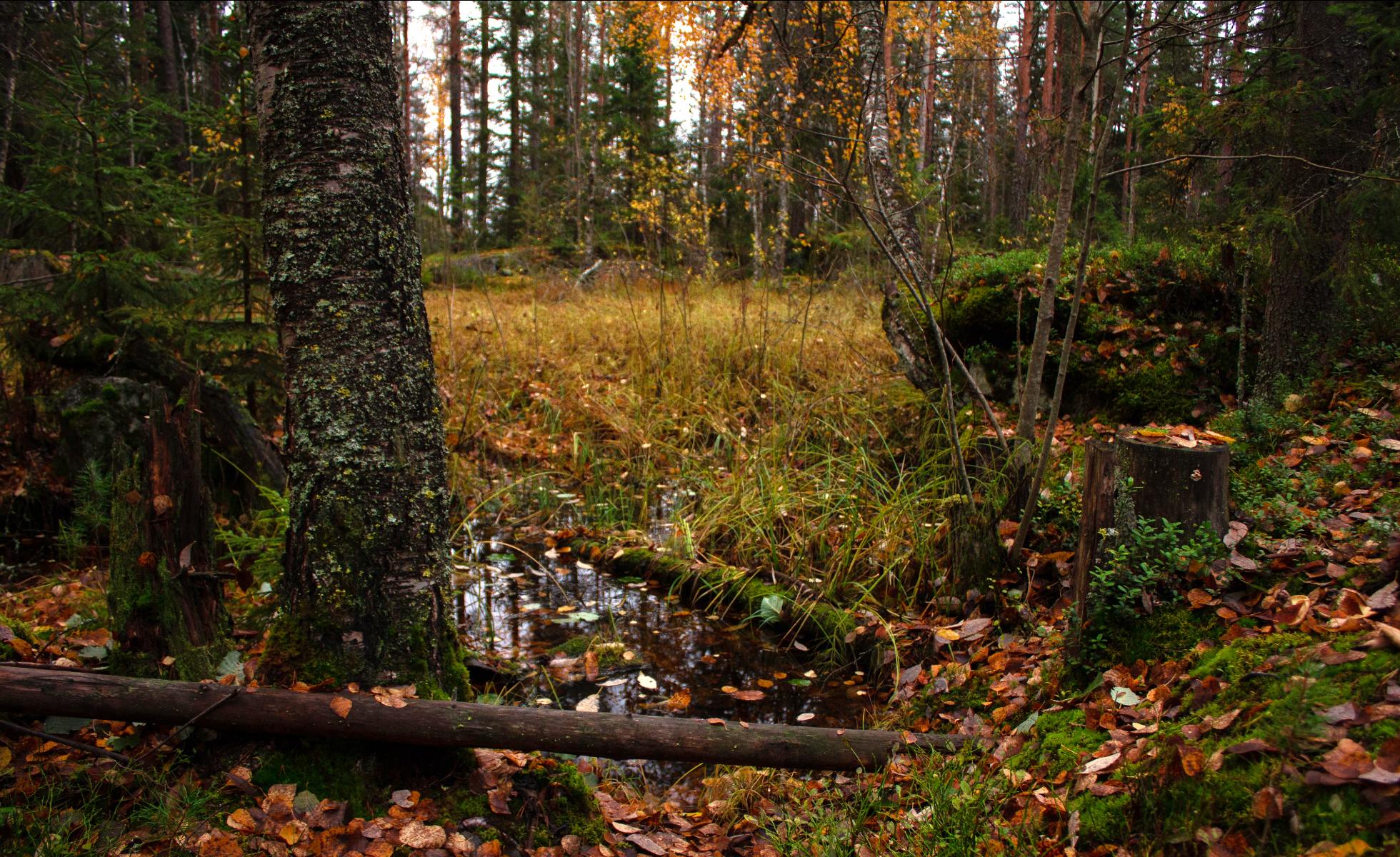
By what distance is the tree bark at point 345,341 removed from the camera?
7.05 ft

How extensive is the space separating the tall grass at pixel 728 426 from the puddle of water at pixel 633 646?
45cm

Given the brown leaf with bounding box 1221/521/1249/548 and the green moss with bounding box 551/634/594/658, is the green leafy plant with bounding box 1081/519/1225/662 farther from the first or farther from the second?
the green moss with bounding box 551/634/594/658

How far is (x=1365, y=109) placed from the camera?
11.5ft

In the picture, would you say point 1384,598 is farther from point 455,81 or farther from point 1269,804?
point 455,81

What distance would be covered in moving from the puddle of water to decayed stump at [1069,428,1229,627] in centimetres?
120

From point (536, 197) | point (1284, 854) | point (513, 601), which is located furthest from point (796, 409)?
point (536, 197)

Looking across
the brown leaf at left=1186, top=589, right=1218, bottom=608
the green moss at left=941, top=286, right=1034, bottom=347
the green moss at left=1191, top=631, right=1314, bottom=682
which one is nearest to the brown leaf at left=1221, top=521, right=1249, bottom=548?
the brown leaf at left=1186, top=589, right=1218, bottom=608

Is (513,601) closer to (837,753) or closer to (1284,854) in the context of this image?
(837,753)

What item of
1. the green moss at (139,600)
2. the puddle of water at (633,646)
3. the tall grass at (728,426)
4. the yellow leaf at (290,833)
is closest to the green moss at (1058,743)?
the puddle of water at (633,646)

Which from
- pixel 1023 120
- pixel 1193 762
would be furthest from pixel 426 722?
pixel 1023 120

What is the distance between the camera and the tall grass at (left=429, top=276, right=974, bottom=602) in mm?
4020

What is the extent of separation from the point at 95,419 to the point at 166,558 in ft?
8.08

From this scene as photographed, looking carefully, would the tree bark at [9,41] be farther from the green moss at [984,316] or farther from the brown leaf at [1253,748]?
the brown leaf at [1253,748]

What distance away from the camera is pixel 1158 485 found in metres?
2.42
